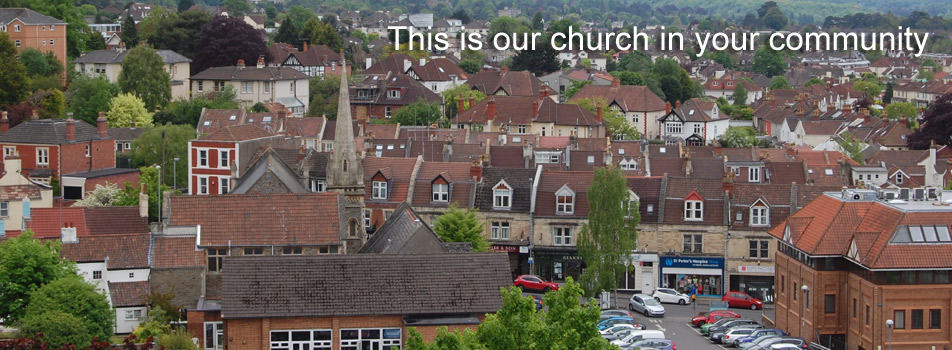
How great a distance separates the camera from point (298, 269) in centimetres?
4406

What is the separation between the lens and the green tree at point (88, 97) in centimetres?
10450

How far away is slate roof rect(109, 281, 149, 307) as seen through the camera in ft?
178

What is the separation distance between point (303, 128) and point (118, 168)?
16687 mm

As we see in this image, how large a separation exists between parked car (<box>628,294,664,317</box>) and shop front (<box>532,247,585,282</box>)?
6.12 m

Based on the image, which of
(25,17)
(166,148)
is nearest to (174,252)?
(166,148)

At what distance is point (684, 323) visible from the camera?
62.2m

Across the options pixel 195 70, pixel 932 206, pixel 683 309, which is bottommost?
pixel 683 309

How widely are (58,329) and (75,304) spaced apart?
2.10 metres

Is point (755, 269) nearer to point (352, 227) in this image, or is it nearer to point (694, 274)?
point (694, 274)

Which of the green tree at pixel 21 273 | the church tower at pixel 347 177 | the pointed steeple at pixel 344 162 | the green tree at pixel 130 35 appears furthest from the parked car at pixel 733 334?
the green tree at pixel 130 35

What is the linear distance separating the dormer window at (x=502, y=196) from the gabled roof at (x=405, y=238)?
1558cm

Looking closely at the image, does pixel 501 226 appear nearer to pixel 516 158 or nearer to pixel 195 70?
pixel 516 158

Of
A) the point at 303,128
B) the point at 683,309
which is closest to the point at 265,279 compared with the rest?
the point at 683,309

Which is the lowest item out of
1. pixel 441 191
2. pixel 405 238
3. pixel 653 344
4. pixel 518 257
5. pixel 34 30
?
pixel 653 344
